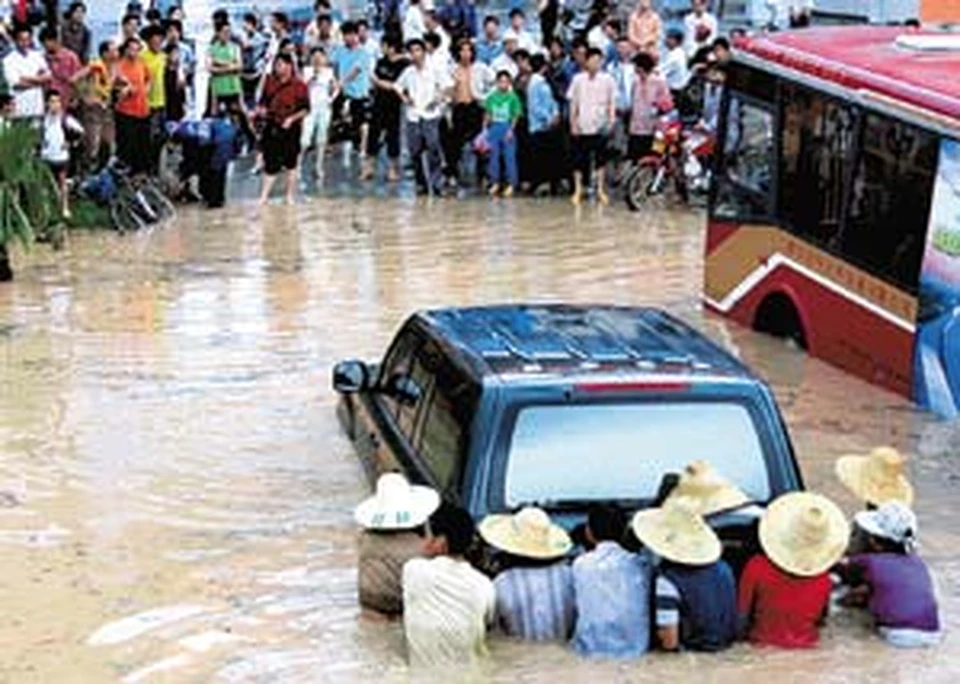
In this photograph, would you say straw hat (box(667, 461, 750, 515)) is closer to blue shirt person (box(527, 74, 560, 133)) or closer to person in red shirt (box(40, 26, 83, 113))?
person in red shirt (box(40, 26, 83, 113))

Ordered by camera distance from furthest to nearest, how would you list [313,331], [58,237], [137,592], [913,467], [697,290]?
[58,237] < [697,290] < [313,331] < [913,467] < [137,592]

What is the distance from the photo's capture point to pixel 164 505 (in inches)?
498

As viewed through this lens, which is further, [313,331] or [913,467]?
[313,331]

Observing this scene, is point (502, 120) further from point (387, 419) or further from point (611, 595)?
point (611, 595)

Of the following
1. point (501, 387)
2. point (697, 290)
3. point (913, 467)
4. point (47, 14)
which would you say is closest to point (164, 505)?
point (501, 387)

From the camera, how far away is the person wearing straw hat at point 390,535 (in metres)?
9.69

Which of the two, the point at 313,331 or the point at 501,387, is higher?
the point at 501,387

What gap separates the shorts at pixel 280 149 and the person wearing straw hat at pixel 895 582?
49.4ft

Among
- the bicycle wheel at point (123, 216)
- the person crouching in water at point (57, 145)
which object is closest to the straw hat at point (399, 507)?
the person crouching in water at point (57, 145)

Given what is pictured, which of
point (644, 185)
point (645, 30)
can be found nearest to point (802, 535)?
point (644, 185)

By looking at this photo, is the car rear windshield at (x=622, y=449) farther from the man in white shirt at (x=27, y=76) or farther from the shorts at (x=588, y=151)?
the shorts at (x=588, y=151)

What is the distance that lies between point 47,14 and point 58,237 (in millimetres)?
8680

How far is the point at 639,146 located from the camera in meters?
25.3

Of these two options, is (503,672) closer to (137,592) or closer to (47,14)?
(137,592)
